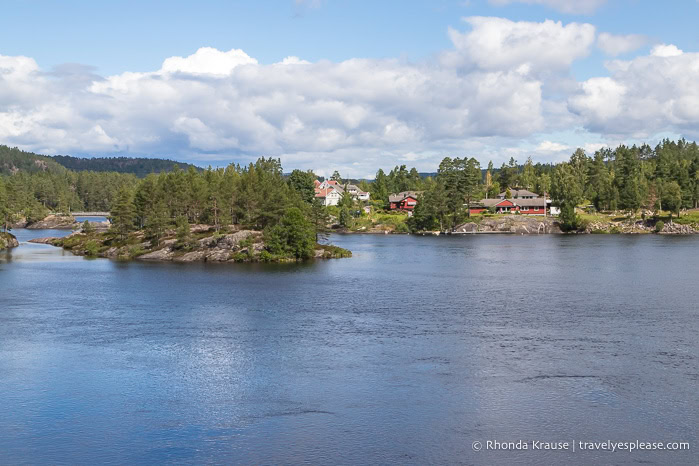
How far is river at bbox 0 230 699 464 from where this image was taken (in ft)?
98.0

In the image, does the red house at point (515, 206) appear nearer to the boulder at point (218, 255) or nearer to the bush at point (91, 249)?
the boulder at point (218, 255)

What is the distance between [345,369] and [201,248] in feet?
225

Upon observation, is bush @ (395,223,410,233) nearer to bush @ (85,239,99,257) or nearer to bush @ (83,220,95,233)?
bush @ (83,220,95,233)

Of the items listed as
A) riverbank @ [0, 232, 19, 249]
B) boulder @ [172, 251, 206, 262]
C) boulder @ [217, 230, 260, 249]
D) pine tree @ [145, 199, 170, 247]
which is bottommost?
boulder @ [172, 251, 206, 262]

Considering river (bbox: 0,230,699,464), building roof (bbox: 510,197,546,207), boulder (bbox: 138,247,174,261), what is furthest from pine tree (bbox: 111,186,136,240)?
building roof (bbox: 510,197,546,207)

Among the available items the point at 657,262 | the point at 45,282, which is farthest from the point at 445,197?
the point at 45,282

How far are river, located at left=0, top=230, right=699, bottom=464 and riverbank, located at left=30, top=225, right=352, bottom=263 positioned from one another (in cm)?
2310

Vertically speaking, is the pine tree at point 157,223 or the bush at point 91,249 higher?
the pine tree at point 157,223

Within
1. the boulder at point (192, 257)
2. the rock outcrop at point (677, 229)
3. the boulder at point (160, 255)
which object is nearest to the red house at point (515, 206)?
the rock outcrop at point (677, 229)

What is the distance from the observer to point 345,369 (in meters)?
40.1

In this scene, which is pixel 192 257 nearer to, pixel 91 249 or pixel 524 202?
pixel 91 249

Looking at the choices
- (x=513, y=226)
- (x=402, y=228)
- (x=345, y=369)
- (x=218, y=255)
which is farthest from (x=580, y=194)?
(x=345, y=369)

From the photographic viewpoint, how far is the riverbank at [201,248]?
101 m

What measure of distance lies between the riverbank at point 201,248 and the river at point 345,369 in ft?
75.8
